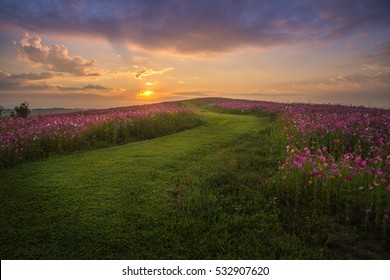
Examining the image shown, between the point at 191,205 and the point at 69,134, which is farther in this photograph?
the point at 69,134

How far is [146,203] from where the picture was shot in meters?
5.15

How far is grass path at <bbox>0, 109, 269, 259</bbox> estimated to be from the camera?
383 centimetres

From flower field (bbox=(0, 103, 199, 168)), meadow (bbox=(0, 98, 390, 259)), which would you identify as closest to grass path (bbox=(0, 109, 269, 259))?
meadow (bbox=(0, 98, 390, 259))

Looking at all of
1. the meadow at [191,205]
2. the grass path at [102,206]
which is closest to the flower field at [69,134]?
the meadow at [191,205]

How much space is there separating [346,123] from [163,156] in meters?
7.13

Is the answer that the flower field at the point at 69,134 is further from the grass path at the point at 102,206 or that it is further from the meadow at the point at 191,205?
the grass path at the point at 102,206

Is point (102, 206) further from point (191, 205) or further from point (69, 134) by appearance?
point (69, 134)

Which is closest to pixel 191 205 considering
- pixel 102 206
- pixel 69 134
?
pixel 102 206

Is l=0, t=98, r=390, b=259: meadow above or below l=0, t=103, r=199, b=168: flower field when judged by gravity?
below

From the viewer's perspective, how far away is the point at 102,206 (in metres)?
5.00

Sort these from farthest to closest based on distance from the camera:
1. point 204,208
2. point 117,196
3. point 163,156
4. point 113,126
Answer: point 113,126
point 163,156
point 117,196
point 204,208

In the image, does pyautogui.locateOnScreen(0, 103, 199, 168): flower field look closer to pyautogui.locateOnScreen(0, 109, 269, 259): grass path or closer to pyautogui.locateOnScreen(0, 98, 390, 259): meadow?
pyautogui.locateOnScreen(0, 98, 390, 259): meadow
